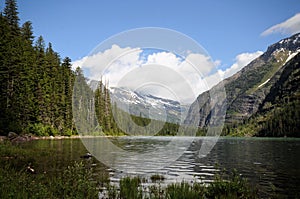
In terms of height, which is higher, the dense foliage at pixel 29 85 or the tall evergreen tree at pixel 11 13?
the tall evergreen tree at pixel 11 13

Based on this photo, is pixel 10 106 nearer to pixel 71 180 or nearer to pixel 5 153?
pixel 5 153

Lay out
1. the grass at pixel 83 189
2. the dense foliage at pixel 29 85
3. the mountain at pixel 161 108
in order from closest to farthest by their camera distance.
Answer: the grass at pixel 83 189 → the mountain at pixel 161 108 → the dense foliage at pixel 29 85

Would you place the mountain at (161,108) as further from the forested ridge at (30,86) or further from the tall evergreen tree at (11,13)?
the tall evergreen tree at (11,13)

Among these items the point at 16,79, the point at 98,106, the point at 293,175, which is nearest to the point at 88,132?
the point at 98,106

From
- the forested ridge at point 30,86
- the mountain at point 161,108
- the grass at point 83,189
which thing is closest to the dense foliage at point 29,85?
the forested ridge at point 30,86

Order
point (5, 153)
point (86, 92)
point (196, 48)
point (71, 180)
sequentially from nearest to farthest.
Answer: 1. point (71, 180)
2. point (196, 48)
3. point (5, 153)
4. point (86, 92)

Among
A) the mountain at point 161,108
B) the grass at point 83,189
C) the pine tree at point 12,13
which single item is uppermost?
the pine tree at point 12,13

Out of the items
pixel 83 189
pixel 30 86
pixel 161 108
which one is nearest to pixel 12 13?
pixel 30 86

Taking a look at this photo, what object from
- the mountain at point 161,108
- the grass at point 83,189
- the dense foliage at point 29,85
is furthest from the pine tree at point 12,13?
the grass at point 83,189

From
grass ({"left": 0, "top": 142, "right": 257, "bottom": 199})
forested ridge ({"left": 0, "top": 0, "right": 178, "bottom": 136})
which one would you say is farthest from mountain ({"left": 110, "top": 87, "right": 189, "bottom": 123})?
grass ({"left": 0, "top": 142, "right": 257, "bottom": 199})

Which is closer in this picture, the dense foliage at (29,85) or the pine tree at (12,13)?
the dense foliage at (29,85)

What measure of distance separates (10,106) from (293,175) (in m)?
53.3

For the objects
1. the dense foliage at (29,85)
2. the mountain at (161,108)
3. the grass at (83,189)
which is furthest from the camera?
the dense foliage at (29,85)

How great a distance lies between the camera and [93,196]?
11578 millimetres
